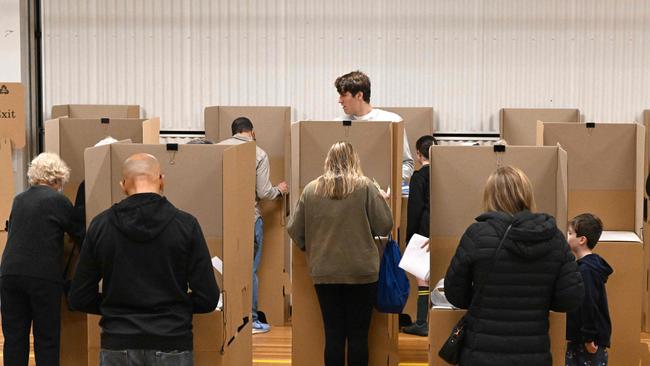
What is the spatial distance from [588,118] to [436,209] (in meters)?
3.75

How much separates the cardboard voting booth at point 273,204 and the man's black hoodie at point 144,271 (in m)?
3.23

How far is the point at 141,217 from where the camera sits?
3.45 m

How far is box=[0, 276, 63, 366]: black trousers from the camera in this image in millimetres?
4609

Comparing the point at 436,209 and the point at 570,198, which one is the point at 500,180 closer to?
the point at 436,209

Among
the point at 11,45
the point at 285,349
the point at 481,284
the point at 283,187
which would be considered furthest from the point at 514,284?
the point at 11,45

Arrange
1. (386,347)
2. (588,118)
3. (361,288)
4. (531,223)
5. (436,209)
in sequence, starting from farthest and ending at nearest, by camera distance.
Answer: (588,118), (386,347), (361,288), (436,209), (531,223)

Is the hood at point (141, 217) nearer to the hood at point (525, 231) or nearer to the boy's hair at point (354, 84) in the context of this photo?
the hood at point (525, 231)

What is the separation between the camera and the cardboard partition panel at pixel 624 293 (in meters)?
5.25

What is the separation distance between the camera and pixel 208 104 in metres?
7.89

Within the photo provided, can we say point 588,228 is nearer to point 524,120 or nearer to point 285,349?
point 285,349

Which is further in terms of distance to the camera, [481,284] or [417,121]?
[417,121]

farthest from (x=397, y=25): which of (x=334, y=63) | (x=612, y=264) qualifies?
(x=612, y=264)

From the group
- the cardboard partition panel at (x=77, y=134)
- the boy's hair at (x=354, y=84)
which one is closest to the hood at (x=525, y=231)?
the boy's hair at (x=354, y=84)

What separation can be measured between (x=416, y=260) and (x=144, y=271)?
5.07ft
